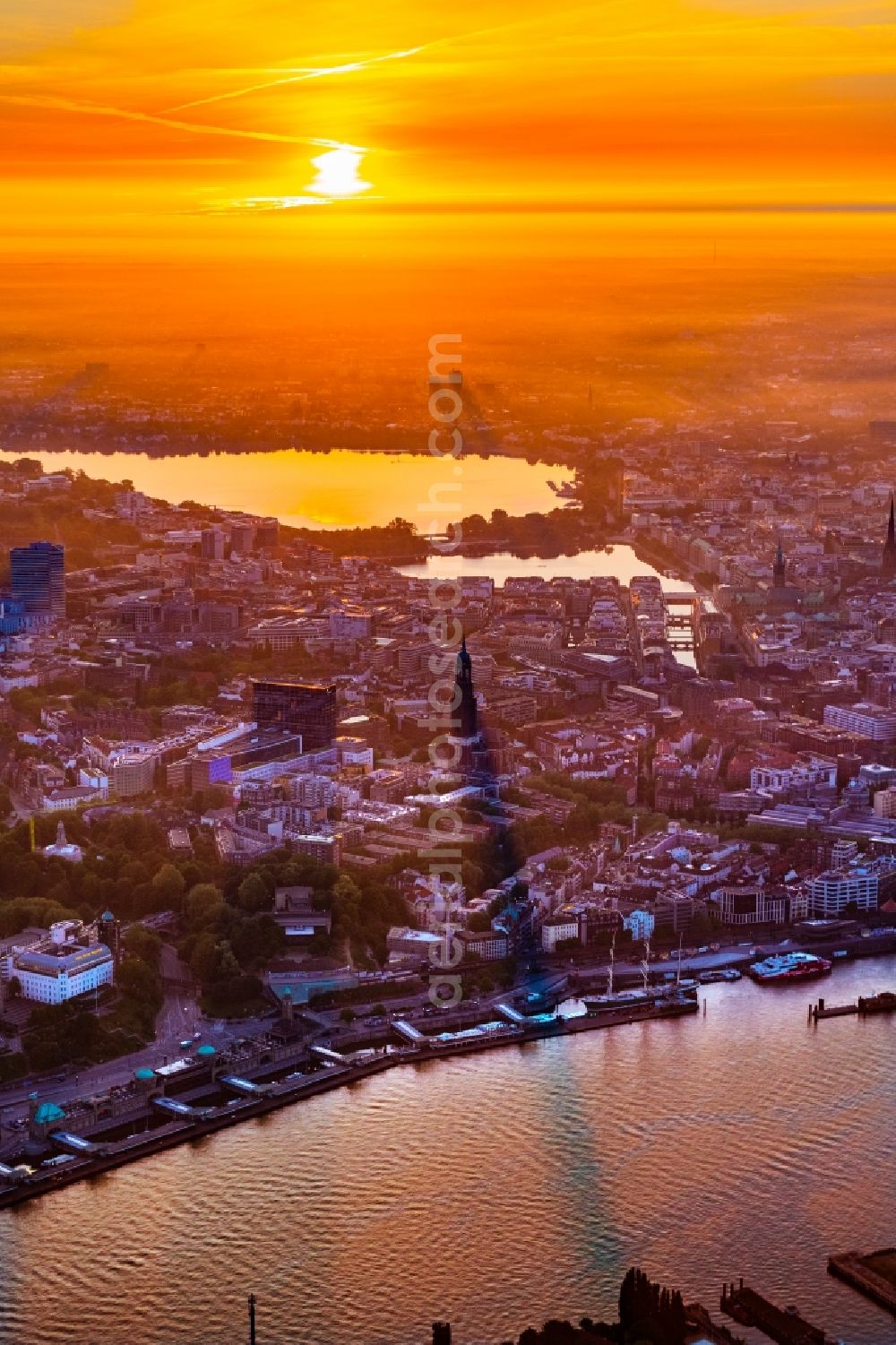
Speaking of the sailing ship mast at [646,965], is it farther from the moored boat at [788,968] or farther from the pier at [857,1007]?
the pier at [857,1007]

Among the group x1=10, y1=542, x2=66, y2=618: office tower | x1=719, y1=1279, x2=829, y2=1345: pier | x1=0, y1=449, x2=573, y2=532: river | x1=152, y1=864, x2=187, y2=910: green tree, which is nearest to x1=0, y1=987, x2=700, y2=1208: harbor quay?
x1=152, y1=864, x2=187, y2=910: green tree

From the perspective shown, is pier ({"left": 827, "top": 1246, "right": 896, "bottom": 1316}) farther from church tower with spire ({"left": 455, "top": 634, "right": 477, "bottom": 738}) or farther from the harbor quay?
church tower with spire ({"left": 455, "top": 634, "right": 477, "bottom": 738})

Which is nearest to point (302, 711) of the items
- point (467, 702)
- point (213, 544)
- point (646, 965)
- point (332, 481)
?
point (467, 702)

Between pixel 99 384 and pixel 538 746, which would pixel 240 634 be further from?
pixel 99 384

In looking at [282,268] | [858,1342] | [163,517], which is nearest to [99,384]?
[163,517]

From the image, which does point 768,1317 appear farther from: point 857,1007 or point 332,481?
point 332,481

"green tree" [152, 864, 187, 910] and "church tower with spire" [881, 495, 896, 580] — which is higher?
"green tree" [152, 864, 187, 910]

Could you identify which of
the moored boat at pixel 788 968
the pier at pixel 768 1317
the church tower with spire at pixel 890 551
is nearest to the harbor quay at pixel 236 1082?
the moored boat at pixel 788 968
